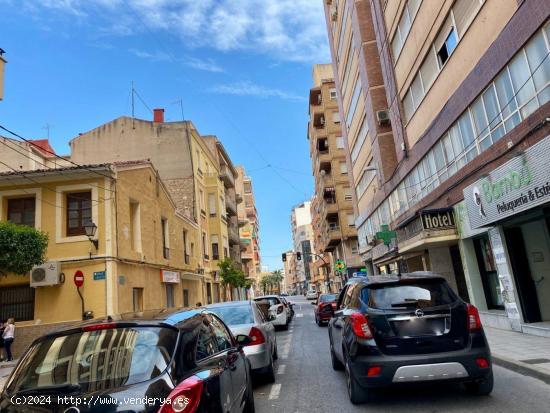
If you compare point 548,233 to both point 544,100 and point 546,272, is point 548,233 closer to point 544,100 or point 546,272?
point 546,272

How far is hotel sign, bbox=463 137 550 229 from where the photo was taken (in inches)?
367

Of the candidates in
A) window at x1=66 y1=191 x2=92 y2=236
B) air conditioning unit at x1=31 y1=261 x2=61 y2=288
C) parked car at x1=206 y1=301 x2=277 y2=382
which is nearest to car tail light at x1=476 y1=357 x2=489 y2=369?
parked car at x1=206 y1=301 x2=277 y2=382

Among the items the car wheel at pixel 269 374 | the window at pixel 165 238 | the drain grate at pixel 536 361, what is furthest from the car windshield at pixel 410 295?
the window at pixel 165 238

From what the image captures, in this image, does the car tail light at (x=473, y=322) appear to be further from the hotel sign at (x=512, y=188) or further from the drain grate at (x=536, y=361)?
the hotel sign at (x=512, y=188)

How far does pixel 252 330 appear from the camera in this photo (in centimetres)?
782

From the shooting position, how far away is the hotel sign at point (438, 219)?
1600 centimetres

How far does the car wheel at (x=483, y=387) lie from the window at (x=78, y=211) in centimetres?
1539

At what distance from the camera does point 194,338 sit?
397 centimetres

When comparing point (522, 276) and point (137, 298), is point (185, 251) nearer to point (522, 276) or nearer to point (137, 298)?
point (137, 298)

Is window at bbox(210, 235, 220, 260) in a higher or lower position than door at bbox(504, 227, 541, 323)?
higher

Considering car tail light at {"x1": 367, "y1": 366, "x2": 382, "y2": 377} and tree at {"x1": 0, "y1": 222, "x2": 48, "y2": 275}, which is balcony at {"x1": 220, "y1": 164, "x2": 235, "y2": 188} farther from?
car tail light at {"x1": 367, "y1": 366, "x2": 382, "y2": 377}

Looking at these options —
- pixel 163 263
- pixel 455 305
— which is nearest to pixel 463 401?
pixel 455 305

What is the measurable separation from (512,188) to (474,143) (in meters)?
4.24

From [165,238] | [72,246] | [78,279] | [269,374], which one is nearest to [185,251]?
[165,238]
